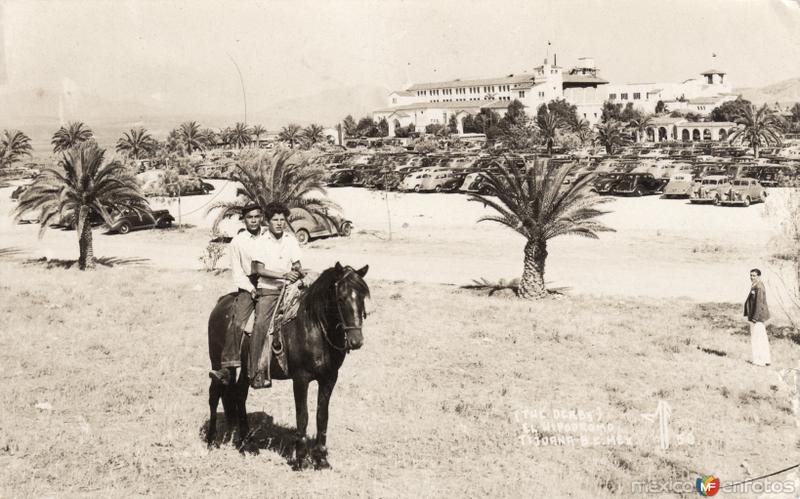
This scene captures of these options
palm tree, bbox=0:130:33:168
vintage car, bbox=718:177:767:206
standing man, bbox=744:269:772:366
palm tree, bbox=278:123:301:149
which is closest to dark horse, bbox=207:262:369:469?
standing man, bbox=744:269:772:366

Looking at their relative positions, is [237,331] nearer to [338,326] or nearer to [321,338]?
[321,338]

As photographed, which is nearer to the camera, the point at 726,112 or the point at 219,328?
the point at 219,328

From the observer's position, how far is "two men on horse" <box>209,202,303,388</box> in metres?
7.22

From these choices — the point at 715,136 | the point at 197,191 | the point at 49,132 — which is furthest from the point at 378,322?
the point at 49,132

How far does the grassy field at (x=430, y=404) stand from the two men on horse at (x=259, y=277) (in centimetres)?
103

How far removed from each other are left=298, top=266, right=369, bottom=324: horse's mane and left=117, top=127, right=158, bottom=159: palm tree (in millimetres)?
84143

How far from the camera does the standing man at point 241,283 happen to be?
288 inches

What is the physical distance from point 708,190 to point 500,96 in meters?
135

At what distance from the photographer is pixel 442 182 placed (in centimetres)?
4419

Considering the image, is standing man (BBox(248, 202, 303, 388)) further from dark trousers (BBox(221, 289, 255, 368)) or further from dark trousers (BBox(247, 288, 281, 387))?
dark trousers (BBox(221, 289, 255, 368))

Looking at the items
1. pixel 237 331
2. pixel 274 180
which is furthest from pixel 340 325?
pixel 274 180

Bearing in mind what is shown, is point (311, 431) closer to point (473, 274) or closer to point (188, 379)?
point (188, 379)

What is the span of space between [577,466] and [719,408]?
2.60m

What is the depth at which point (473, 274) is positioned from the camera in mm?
20203
